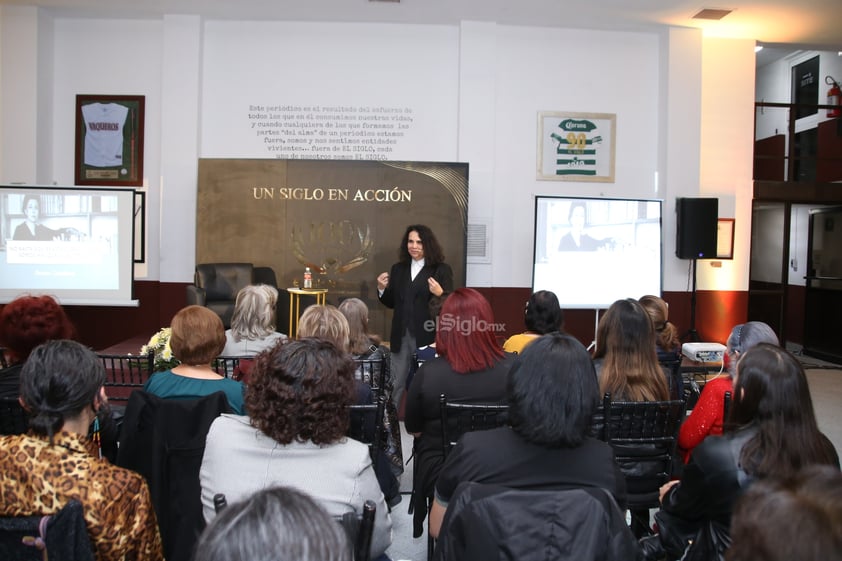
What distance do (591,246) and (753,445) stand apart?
510 cm

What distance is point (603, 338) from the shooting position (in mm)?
2709

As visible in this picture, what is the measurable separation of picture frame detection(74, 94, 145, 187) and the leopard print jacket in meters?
5.82

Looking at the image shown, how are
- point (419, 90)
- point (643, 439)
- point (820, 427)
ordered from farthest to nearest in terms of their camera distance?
point (419, 90) → point (820, 427) → point (643, 439)

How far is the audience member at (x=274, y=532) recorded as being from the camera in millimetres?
797

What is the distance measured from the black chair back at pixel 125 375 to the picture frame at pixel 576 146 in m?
4.60

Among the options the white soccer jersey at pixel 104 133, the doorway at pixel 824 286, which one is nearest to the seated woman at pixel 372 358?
the white soccer jersey at pixel 104 133

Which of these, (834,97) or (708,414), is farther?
(834,97)

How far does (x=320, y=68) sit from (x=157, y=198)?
2194mm

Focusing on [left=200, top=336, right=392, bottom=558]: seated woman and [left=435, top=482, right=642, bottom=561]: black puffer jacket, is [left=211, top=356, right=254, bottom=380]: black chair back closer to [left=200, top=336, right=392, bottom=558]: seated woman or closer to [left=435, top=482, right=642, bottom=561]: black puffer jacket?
[left=200, top=336, right=392, bottom=558]: seated woman

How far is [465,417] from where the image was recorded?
2.29 m

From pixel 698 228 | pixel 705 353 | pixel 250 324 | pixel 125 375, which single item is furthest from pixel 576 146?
pixel 125 375

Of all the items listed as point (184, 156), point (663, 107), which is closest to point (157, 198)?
point (184, 156)

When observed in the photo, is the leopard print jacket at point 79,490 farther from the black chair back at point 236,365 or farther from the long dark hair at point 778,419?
the long dark hair at point 778,419

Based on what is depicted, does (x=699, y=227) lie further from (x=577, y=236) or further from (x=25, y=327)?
(x=25, y=327)
